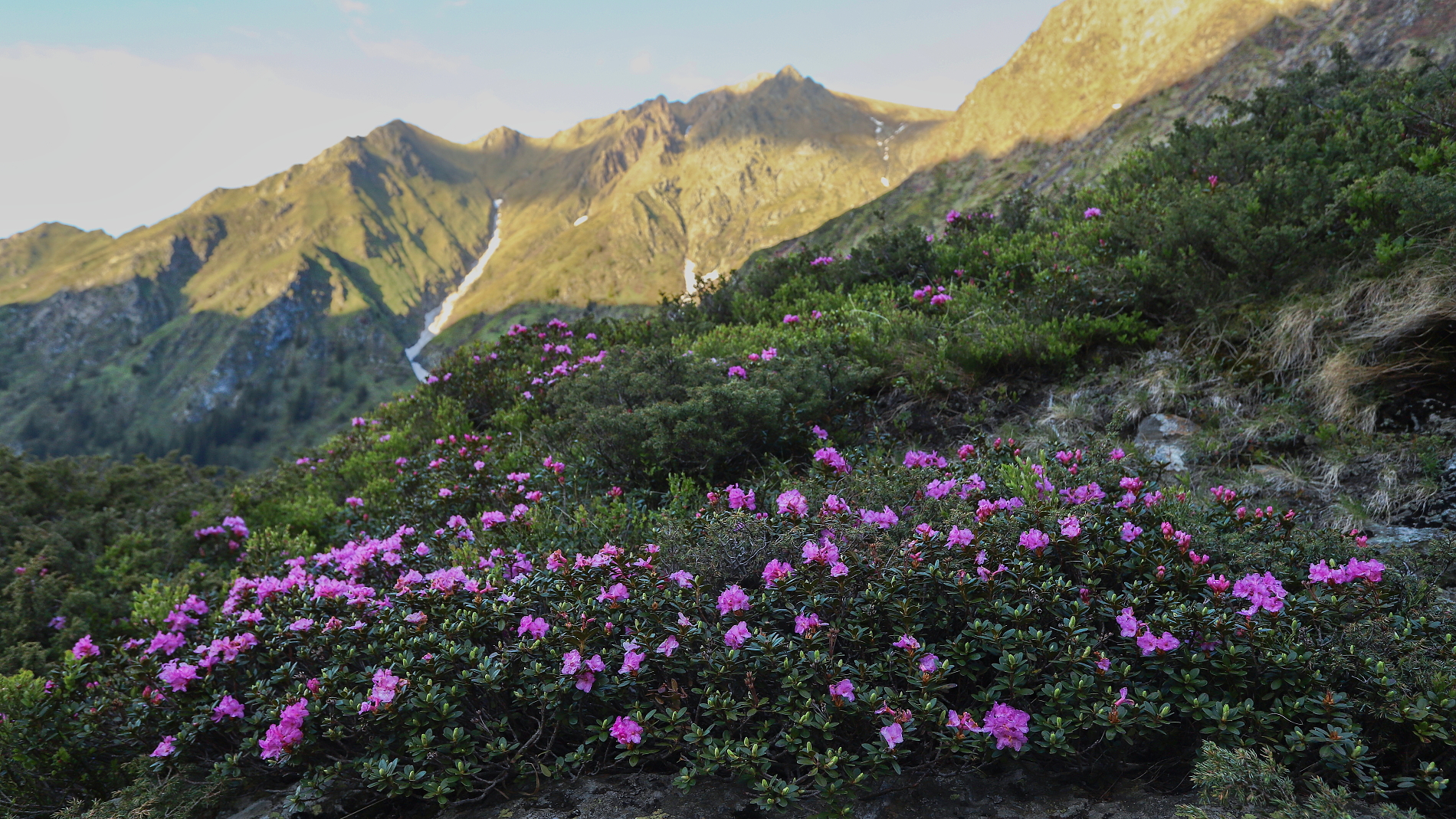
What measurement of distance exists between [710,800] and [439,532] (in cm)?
274

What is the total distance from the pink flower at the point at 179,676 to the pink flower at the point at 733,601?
2.36m

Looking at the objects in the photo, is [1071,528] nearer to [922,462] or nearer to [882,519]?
[882,519]

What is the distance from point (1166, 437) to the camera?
13.5ft

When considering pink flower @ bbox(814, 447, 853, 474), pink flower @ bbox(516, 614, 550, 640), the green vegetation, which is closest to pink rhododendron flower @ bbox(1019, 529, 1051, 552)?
the green vegetation

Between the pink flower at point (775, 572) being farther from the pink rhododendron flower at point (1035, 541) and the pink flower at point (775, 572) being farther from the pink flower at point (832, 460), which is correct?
the pink flower at point (832, 460)

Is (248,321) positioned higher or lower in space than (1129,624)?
higher

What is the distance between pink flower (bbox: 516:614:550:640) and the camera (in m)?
2.41

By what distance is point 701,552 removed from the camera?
2771 millimetres

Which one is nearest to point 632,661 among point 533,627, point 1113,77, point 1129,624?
point 533,627

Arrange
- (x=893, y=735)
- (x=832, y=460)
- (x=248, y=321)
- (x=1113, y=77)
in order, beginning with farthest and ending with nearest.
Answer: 1. (x=248, y=321)
2. (x=1113, y=77)
3. (x=832, y=460)
4. (x=893, y=735)

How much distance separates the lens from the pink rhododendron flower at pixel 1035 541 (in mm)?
2381

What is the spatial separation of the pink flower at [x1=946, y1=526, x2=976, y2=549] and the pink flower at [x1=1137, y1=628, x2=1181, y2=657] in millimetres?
596

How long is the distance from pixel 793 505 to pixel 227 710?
2.45 meters

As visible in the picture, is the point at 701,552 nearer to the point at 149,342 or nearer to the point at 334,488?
the point at 334,488
